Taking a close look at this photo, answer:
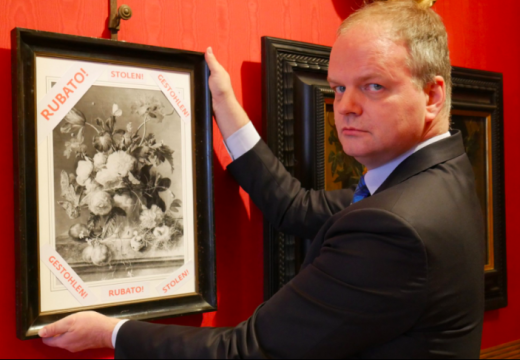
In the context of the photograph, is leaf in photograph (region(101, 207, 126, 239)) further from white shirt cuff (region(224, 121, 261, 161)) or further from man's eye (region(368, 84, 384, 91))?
man's eye (region(368, 84, 384, 91))

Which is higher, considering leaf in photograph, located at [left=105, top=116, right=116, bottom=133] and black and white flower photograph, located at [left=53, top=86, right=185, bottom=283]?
leaf in photograph, located at [left=105, top=116, right=116, bottom=133]

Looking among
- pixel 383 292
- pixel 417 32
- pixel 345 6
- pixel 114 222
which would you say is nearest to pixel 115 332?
pixel 114 222

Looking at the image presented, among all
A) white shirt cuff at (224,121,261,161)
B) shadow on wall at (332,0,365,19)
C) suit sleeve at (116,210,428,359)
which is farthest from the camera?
shadow on wall at (332,0,365,19)

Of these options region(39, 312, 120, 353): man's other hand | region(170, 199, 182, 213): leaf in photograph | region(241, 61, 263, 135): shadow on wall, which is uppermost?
region(241, 61, 263, 135): shadow on wall

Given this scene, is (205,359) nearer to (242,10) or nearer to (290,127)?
(290,127)

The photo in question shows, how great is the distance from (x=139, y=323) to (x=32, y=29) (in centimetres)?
66

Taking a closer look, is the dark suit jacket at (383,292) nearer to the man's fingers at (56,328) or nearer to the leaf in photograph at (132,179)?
the man's fingers at (56,328)

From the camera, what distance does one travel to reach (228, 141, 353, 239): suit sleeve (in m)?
1.47

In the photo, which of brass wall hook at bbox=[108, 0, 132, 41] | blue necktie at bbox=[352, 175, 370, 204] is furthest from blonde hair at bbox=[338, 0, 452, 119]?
brass wall hook at bbox=[108, 0, 132, 41]

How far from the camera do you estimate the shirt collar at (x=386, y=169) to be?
47.4 inches

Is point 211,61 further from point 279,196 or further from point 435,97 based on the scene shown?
point 435,97

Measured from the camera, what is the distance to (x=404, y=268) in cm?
99

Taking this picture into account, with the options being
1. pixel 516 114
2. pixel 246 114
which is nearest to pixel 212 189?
pixel 246 114

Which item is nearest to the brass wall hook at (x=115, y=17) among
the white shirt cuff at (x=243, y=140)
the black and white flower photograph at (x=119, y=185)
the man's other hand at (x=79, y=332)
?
the black and white flower photograph at (x=119, y=185)
